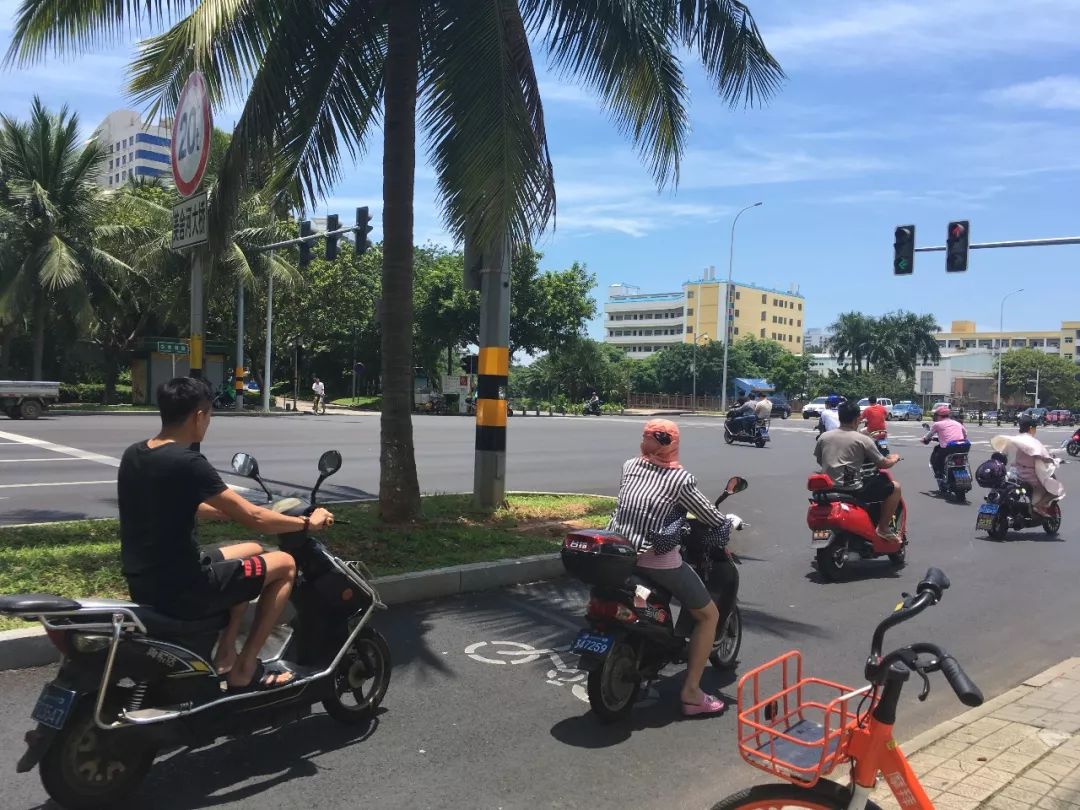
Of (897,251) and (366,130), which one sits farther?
(897,251)

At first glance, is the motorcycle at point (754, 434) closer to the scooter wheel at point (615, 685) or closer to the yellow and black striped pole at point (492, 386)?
the yellow and black striped pole at point (492, 386)

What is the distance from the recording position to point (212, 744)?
3.88 m

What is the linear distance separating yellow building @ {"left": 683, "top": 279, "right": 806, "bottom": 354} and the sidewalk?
361 feet

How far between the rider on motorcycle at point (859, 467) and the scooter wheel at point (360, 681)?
→ 556cm

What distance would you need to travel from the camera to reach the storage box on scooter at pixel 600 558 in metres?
4.26

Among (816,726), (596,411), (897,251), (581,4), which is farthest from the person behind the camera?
(596,411)

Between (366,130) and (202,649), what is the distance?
7466 mm

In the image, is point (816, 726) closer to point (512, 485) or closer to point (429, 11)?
point (429, 11)

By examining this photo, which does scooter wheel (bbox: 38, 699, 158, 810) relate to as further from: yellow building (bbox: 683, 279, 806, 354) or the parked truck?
yellow building (bbox: 683, 279, 806, 354)

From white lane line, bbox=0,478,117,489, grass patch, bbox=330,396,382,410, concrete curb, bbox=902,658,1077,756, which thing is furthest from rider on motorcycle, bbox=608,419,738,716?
grass patch, bbox=330,396,382,410

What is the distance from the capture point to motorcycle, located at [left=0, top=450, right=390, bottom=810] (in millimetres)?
3188

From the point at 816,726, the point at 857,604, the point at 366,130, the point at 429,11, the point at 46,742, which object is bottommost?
the point at 857,604

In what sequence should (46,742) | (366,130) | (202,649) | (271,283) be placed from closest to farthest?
(46,742) < (202,649) < (366,130) < (271,283)

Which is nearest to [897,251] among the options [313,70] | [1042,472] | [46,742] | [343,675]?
[1042,472]
